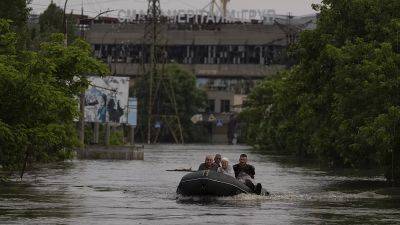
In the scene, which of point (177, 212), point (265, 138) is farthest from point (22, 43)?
point (265, 138)

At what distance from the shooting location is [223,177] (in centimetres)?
4203

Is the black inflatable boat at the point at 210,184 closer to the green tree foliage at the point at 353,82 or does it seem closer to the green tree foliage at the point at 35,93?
the green tree foliage at the point at 35,93

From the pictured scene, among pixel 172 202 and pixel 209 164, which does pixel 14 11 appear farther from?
pixel 172 202

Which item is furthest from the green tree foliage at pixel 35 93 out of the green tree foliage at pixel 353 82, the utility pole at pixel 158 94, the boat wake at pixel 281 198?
the utility pole at pixel 158 94

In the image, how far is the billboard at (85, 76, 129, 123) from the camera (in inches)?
3831

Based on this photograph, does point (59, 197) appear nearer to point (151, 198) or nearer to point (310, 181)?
point (151, 198)

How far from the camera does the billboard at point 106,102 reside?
319ft

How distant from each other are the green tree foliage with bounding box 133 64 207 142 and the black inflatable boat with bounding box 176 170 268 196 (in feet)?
453

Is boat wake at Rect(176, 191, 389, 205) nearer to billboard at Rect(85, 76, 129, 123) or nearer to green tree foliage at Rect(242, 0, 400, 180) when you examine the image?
green tree foliage at Rect(242, 0, 400, 180)

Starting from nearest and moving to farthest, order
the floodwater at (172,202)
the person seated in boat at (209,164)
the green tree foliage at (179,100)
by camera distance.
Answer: the floodwater at (172,202) < the person seated in boat at (209,164) < the green tree foliage at (179,100)

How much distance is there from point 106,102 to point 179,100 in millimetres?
92033

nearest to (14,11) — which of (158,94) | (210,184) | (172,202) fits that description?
(172,202)

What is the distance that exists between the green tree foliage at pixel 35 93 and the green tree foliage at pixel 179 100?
13318cm

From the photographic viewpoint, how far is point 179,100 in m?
190
